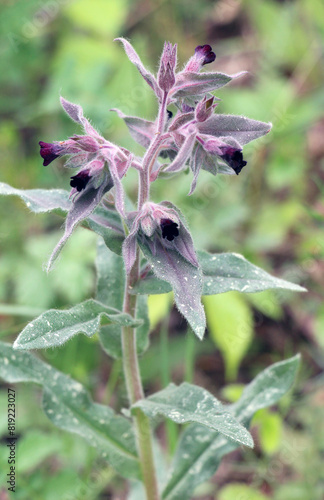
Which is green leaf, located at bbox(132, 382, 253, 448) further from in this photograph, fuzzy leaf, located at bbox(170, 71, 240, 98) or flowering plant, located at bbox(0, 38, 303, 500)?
fuzzy leaf, located at bbox(170, 71, 240, 98)

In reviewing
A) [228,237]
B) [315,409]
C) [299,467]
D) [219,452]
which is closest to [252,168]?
[228,237]

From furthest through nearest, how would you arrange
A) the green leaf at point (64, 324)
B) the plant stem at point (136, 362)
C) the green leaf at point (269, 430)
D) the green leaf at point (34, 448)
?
the green leaf at point (269, 430) → the green leaf at point (34, 448) → the plant stem at point (136, 362) → the green leaf at point (64, 324)

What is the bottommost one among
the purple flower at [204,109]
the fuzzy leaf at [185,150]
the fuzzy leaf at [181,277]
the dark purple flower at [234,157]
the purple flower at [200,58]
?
the fuzzy leaf at [181,277]

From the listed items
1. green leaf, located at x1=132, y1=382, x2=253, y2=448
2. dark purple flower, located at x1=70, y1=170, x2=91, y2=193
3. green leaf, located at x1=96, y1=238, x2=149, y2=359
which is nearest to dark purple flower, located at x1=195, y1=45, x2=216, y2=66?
dark purple flower, located at x1=70, y1=170, x2=91, y2=193

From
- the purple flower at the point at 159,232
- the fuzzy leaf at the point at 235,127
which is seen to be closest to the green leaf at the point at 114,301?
the purple flower at the point at 159,232

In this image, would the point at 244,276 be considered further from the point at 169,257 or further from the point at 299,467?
the point at 299,467

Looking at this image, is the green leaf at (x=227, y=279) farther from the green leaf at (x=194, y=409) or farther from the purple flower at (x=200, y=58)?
the purple flower at (x=200, y=58)

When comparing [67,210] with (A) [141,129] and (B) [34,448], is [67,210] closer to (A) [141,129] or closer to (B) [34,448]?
(A) [141,129]
